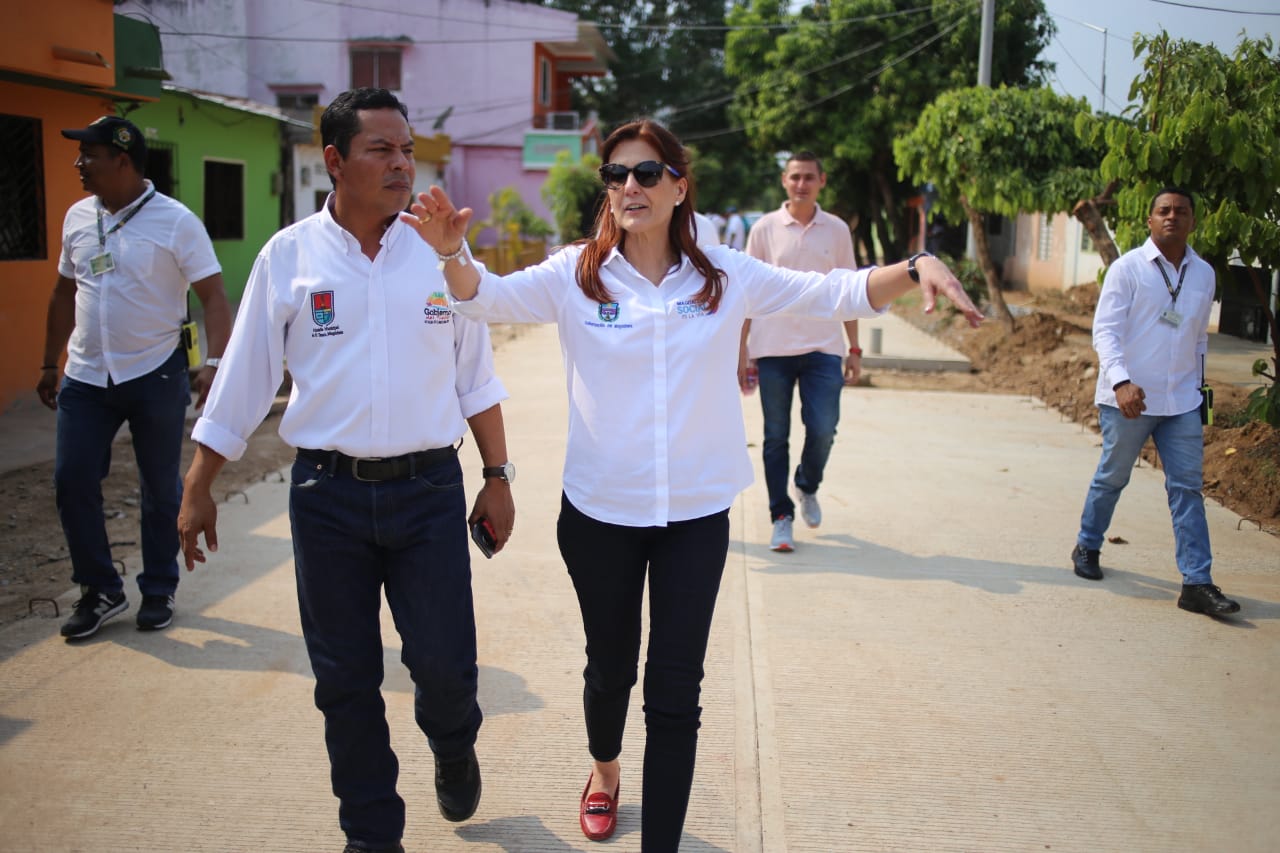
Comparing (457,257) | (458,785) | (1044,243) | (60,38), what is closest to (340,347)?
(457,257)

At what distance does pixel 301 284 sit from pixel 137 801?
159cm

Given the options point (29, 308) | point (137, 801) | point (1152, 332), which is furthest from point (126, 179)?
point (29, 308)

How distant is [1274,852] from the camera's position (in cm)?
309

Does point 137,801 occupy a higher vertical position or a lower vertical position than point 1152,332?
lower

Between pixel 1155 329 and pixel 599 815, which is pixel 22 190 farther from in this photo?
pixel 1155 329

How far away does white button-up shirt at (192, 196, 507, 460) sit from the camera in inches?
112

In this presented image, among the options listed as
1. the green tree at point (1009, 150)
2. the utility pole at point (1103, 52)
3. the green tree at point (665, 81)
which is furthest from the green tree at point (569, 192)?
the utility pole at point (1103, 52)

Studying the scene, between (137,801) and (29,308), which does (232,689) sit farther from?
(29,308)

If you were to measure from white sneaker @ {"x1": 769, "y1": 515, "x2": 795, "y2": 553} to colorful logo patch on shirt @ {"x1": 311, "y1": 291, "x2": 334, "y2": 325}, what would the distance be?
3.33 m

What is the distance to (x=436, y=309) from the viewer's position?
293 cm

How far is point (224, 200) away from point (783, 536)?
14.7 meters

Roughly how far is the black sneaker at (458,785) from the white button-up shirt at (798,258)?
9.79 feet

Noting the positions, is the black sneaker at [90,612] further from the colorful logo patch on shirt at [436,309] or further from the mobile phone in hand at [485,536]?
the colorful logo patch on shirt at [436,309]

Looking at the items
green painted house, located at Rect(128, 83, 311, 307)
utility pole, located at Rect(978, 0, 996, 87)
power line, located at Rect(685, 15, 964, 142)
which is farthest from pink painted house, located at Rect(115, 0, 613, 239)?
utility pole, located at Rect(978, 0, 996, 87)
